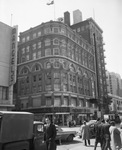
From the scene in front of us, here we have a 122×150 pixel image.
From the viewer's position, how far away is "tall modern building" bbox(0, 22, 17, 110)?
2719 cm

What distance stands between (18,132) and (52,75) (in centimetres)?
3657

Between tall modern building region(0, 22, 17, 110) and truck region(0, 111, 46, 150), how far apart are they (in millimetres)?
19132

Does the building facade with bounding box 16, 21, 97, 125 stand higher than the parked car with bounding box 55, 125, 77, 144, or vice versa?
the building facade with bounding box 16, 21, 97, 125

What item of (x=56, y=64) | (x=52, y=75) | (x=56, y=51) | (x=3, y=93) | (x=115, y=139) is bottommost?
(x=115, y=139)

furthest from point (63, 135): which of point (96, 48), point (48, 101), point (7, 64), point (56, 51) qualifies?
point (96, 48)

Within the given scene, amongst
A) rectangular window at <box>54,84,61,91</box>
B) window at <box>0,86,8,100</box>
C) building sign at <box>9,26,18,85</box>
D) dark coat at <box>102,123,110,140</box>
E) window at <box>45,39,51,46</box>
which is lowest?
dark coat at <box>102,123,110,140</box>

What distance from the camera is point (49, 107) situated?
41969mm

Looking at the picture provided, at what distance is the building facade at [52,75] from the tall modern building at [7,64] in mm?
15549

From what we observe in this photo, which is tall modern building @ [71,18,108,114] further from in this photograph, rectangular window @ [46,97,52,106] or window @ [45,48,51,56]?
rectangular window @ [46,97,52,106]

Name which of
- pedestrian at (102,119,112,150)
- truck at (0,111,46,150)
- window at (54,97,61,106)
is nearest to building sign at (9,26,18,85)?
window at (54,97,61,106)

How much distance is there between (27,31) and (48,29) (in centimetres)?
838

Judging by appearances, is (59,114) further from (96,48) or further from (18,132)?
(96,48)

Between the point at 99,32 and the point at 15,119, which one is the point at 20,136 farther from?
the point at 99,32

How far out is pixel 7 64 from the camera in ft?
92.6
